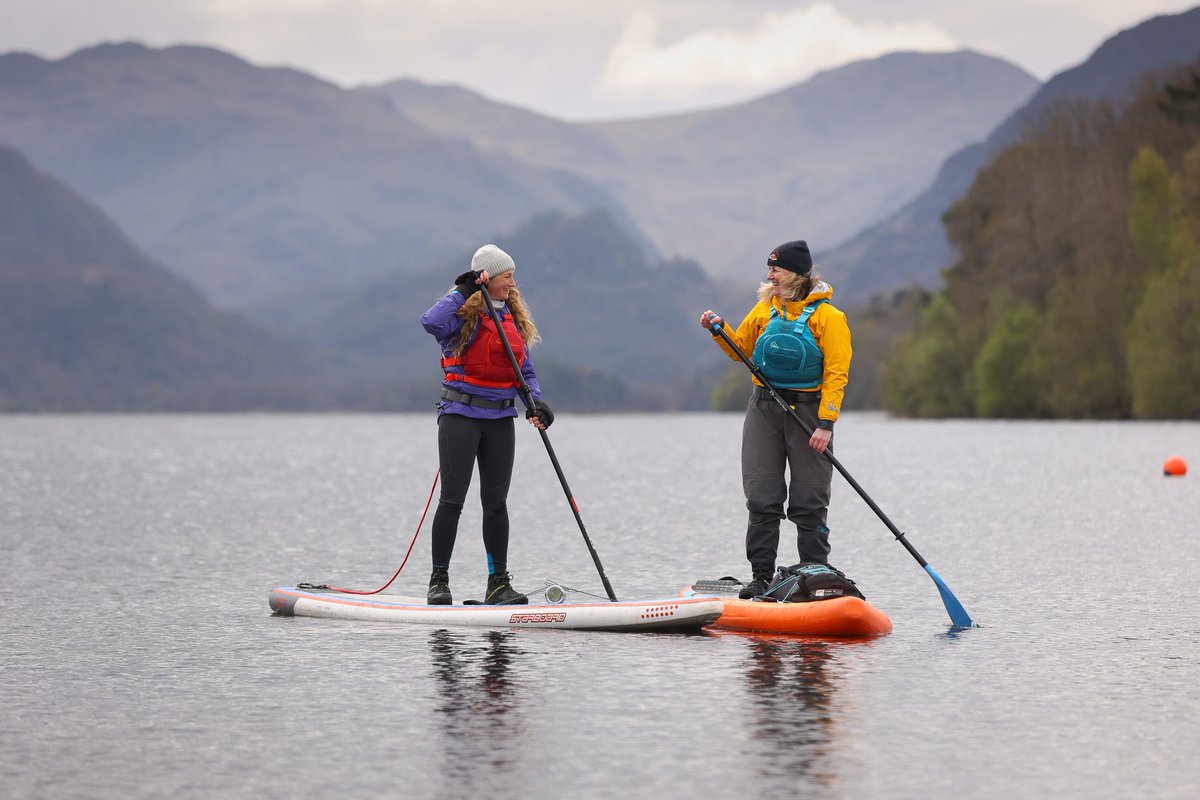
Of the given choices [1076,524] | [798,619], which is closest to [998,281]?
[1076,524]

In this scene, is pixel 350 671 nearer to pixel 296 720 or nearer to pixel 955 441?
pixel 296 720

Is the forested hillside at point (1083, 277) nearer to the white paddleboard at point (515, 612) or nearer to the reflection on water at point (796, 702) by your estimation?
the white paddleboard at point (515, 612)

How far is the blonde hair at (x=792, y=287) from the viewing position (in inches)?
494

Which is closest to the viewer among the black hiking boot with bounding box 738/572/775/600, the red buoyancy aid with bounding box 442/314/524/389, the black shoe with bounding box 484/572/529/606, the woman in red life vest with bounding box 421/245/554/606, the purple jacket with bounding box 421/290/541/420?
the purple jacket with bounding box 421/290/541/420

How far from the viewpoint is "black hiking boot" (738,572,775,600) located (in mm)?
12766

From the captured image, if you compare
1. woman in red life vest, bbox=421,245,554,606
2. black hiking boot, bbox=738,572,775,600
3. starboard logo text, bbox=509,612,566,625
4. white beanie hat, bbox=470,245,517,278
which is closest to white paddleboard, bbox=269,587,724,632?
starboard logo text, bbox=509,612,566,625

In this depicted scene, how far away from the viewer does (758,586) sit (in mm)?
12828

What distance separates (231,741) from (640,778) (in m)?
2.28

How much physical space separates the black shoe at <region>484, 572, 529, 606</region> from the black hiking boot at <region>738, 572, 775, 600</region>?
1707 millimetres

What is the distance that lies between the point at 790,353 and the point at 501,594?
9.69 ft

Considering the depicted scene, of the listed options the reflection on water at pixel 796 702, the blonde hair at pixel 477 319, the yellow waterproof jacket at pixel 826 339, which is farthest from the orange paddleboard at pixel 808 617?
the blonde hair at pixel 477 319

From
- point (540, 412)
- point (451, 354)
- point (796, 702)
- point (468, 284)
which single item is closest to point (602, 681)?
point (796, 702)

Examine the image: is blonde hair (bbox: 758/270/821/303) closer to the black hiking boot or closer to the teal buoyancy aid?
the teal buoyancy aid

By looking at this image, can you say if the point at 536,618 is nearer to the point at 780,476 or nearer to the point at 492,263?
the point at 780,476
